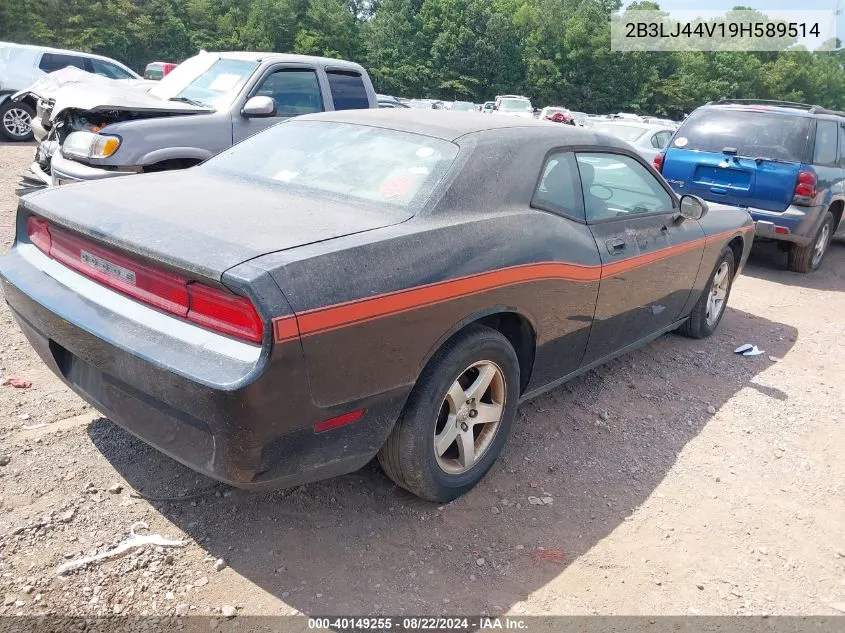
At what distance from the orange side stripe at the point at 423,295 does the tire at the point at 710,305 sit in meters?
1.67

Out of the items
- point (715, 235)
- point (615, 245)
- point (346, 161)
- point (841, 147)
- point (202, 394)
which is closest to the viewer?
point (202, 394)

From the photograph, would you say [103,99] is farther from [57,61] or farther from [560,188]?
[57,61]

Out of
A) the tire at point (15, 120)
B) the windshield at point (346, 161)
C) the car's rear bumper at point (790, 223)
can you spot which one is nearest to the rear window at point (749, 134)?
the car's rear bumper at point (790, 223)

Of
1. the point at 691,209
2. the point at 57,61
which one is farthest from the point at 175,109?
the point at 57,61

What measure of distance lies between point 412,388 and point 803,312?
17.7ft

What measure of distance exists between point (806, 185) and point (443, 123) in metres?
5.53

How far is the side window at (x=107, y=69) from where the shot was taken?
13.2 m

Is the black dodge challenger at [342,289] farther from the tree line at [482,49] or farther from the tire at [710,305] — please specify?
the tree line at [482,49]

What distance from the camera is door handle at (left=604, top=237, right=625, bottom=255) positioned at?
355cm

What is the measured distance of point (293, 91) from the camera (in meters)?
7.06

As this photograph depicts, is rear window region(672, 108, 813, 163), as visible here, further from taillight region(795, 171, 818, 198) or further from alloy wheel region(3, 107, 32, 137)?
alloy wheel region(3, 107, 32, 137)

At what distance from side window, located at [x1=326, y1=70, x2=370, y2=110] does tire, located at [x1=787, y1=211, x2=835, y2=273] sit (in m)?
5.21

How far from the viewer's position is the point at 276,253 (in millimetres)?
2199

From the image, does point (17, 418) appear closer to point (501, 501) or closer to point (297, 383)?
point (297, 383)
